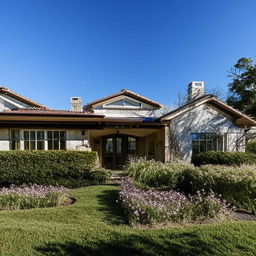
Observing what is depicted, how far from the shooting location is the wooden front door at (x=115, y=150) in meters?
17.5

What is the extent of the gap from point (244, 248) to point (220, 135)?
1170 centimetres

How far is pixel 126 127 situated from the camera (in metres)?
14.1

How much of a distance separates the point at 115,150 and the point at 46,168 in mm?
8350

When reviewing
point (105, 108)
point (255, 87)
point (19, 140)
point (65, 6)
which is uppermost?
point (65, 6)

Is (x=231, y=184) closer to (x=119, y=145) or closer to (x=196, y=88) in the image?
(x=119, y=145)

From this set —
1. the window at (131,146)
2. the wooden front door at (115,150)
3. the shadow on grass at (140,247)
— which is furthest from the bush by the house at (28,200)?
the window at (131,146)

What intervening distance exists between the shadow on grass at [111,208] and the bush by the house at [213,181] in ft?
5.04

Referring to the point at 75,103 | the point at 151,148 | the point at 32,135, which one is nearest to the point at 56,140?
the point at 32,135

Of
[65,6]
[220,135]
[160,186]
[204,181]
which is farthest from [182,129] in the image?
[65,6]

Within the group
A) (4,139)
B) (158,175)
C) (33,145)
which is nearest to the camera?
(158,175)

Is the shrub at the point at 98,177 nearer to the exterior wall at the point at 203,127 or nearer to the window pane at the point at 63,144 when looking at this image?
the window pane at the point at 63,144

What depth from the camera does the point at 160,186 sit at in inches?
343

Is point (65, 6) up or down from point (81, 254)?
up

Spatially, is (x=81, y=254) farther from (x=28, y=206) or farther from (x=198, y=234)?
(x=28, y=206)
